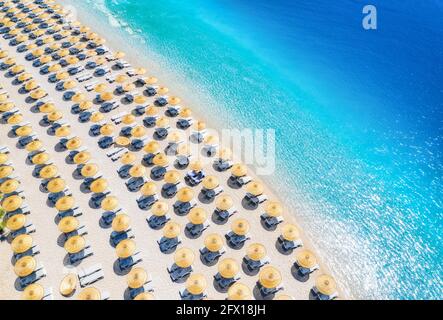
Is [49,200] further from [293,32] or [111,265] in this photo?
[293,32]

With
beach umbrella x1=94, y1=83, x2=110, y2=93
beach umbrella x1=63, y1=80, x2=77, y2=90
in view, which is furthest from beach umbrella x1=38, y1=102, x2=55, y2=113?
beach umbrella x1=94, y1=83, x2=110, y2=93

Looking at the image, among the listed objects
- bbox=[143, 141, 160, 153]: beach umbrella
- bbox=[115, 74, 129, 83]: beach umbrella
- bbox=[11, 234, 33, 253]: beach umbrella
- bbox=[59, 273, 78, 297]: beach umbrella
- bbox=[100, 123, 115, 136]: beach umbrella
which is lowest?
bbox=[59, 273, 78, 297]: beach umbrella

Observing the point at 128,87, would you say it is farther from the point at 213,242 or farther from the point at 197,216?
the point at 213,242

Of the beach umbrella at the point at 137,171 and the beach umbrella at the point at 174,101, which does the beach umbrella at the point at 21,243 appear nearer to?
the beach umbrella at the point at 137,171

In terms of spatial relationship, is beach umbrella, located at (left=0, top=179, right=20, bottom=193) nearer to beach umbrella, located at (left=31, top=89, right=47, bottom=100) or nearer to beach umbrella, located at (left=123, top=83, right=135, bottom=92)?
beach umbrella, located at (left=31, top=89, right=47, bottom=100)

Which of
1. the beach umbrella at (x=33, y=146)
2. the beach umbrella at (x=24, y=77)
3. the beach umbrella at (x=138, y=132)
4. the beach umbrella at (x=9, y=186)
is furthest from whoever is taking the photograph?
the beach umbrella at (x=24, y=77)

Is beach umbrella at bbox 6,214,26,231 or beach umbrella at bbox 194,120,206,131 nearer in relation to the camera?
beach umbrella at bbox 6,214,26,231

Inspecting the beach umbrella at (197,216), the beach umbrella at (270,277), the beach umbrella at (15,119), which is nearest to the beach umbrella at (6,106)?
the beach umbrella at (15,119)
